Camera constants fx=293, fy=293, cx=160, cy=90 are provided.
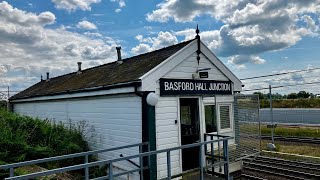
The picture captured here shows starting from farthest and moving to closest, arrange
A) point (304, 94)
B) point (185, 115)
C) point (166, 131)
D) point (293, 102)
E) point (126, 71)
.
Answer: point (304, 94)
point (293, 102)
point (126, 71)
point (185, 115)
point (166, 131)

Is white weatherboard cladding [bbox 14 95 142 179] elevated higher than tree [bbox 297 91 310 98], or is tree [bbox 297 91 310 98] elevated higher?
tree [bbox 297 91 310 98]

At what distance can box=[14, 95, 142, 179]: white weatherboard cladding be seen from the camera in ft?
26.7

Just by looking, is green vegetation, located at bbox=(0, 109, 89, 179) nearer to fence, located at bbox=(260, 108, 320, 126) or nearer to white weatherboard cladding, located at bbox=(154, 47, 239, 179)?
white weatherboard cladding, located at bbox=(154, 47, 239, 179)

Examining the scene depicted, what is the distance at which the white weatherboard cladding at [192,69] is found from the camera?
28.6 feet

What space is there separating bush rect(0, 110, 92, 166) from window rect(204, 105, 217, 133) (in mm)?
4220

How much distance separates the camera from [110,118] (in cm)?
910

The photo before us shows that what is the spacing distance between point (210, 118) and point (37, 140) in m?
6.09

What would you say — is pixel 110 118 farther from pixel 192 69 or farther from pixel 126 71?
pixel 192 69

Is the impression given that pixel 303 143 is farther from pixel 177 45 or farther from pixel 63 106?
pixel 63 106

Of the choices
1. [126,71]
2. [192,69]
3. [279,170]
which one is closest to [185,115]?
[192,69]

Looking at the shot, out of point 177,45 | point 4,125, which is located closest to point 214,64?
point 177,45

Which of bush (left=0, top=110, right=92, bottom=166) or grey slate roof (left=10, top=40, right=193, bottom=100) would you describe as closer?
grey slate roof (left=10, top=40, right=193, bottom=100)

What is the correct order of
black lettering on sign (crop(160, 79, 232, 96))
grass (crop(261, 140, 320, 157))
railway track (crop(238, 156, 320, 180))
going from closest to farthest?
black lettering on sign (crop(160, 79, 232, 96)) → railway track (crop(238, 156, 320, 180)) → grass (crop(261, 140, 320, 157))

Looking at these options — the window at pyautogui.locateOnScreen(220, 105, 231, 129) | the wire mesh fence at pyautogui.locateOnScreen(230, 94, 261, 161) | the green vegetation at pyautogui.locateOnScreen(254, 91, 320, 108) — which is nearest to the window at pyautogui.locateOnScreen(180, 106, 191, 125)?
the window at pyautogui.locateOnScreen(220, 105, 231, 129)
